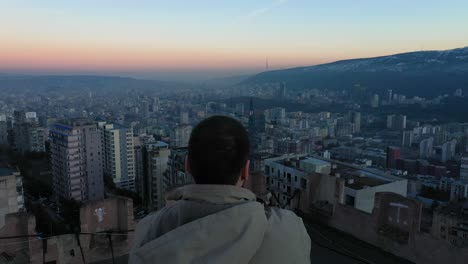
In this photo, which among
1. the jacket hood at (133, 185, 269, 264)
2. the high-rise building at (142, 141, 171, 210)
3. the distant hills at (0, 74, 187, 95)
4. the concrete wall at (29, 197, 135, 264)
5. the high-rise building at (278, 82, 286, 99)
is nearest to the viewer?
the jacket hood at (133, 185, 269, 264)

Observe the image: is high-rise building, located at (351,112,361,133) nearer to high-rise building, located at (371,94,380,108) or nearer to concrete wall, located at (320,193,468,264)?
high-rise building, located at (371,94,380,108)

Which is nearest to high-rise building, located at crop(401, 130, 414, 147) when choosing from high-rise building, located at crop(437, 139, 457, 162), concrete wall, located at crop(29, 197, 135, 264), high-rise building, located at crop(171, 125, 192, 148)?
high-rise building, located at crop(437, 139, 457, 162)

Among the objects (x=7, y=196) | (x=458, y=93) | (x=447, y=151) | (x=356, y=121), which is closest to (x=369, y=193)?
(x=7, y=196)

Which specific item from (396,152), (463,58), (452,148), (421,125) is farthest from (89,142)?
(463,58)

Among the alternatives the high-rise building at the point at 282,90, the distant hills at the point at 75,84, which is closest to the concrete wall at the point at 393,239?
the high-rise building at the point at 282,90

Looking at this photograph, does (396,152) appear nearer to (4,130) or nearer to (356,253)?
(356,253)

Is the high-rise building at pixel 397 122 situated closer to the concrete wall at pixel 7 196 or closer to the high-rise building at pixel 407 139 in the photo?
the high-rise building at pixel 407 139

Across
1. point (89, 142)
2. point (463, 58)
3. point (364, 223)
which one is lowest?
point (89, 142)
